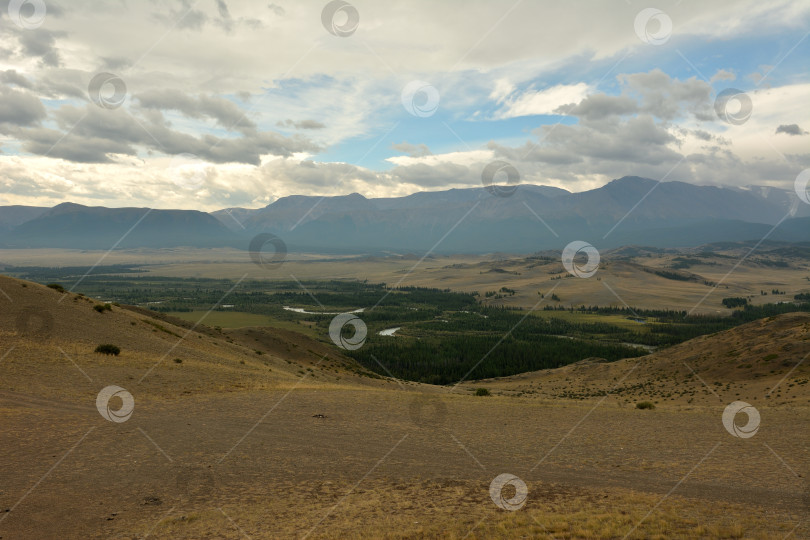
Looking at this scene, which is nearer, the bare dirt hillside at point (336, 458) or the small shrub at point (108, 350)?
the bare dirt hillside at point (336, 458)

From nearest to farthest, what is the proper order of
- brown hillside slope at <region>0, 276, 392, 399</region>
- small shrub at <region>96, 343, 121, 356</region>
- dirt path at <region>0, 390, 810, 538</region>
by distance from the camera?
dirt path at <region>0, 390, 810, 538</region>
brown hillside slope at <region>0, 276, 392, 399</region>
small shrub at <region>96, 343, 121, 356</region>

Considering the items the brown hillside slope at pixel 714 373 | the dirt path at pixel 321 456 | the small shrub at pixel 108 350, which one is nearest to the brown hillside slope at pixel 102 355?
the small shrub at pixel 108 350

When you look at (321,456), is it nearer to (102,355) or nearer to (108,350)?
(102,355)

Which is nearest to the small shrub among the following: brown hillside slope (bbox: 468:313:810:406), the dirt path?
the dirt path

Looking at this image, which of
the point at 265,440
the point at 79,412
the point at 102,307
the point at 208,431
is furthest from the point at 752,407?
the point at 102,307

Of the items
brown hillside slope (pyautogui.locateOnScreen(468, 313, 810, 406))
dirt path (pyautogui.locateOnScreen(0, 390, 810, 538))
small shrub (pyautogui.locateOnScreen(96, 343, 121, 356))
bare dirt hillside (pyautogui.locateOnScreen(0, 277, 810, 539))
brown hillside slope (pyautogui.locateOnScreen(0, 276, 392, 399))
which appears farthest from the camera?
brown hillside slope (pyautogui.locateOnScreen(468, 313, 810, 406))

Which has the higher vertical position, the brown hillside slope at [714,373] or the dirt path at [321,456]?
the brown hillside slope at [714,373]

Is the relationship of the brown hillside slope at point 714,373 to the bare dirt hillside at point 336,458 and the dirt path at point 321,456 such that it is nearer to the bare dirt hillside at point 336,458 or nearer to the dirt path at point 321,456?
the bare dirt hillside at point 336,458

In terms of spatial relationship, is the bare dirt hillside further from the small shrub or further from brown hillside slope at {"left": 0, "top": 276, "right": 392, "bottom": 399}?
the small shrub

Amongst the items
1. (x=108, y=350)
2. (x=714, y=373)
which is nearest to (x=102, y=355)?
(x=108, y=350)
